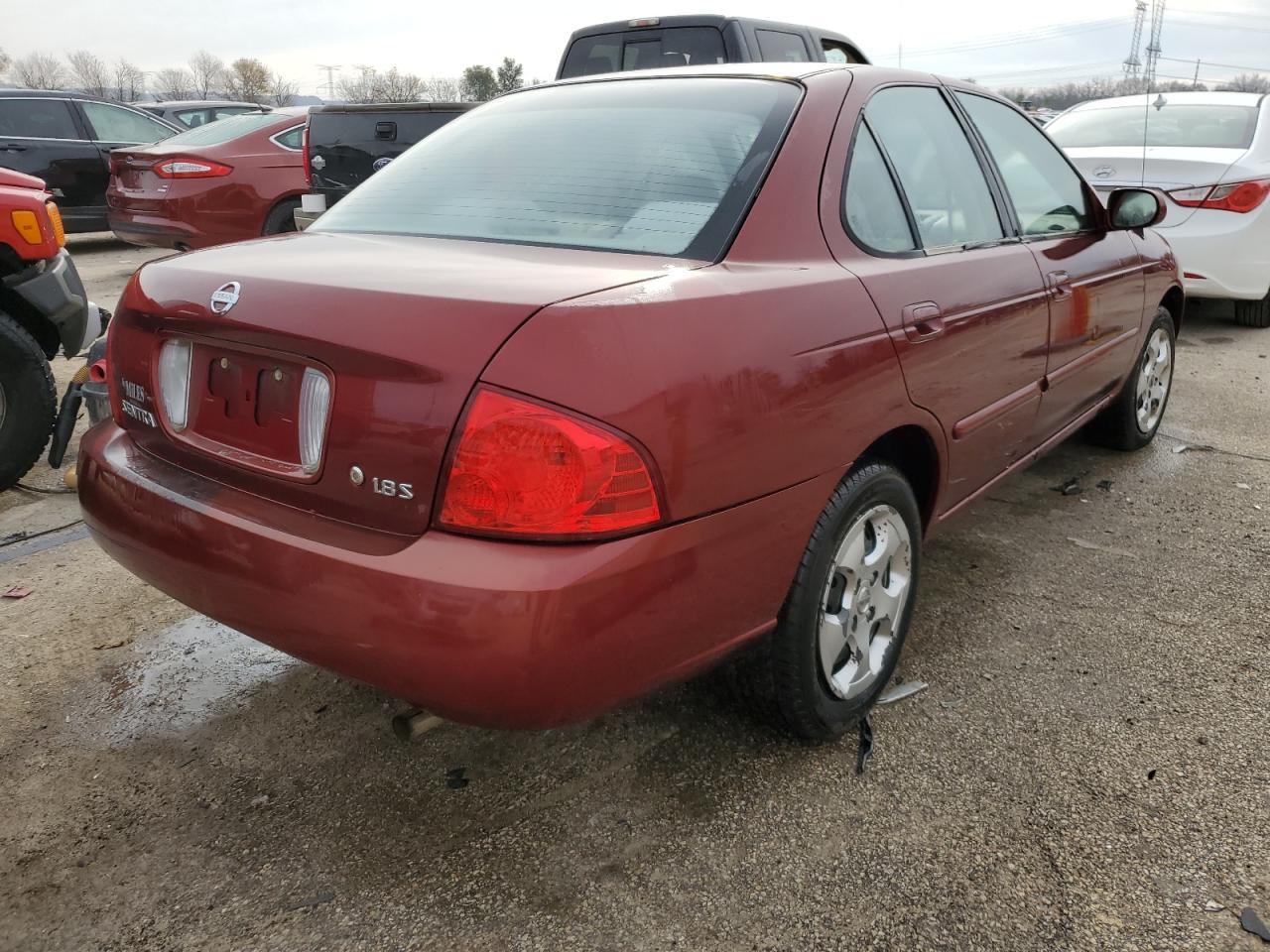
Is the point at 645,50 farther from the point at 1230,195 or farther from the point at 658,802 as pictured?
the point at 658,802

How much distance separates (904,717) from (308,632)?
149 cm

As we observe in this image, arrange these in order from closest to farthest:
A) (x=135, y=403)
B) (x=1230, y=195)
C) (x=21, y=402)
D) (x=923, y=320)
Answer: (x=135, y=403)
(x=923, y=320)
(x=21, y=402)
(x=1230, y=195)

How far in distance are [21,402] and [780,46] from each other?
5.57m

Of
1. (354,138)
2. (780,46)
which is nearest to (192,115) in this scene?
(354,138)

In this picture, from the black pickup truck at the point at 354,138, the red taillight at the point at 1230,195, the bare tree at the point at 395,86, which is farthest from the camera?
the bare tree at the point at 395,86

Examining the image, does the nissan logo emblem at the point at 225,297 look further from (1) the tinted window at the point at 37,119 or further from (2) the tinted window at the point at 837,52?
(1) the tinted window at the point at 37,119

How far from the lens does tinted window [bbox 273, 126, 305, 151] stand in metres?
9.06

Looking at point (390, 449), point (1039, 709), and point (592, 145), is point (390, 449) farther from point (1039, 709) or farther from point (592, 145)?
point (1039, 709)

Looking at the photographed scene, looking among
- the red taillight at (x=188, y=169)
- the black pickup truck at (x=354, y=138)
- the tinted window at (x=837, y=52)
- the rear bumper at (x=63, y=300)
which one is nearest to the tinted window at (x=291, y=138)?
the red taillight at (x=188, y=169)

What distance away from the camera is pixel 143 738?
240 centimetres

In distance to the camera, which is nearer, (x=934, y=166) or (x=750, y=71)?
(x=750, y=71)

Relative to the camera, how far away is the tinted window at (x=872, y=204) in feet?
7.48

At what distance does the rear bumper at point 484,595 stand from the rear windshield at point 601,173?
63 cm

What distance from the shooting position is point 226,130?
9102mm
